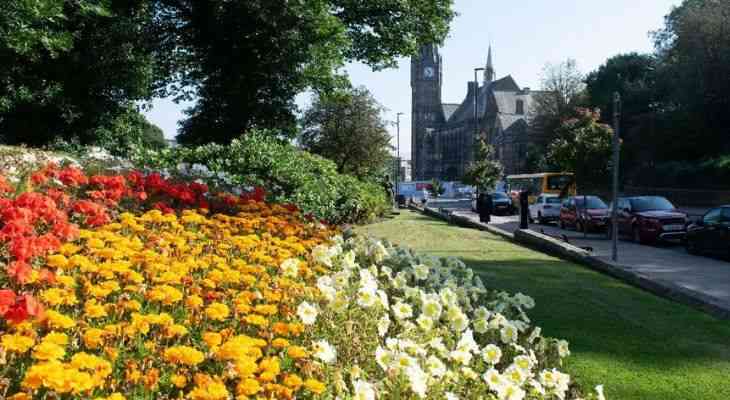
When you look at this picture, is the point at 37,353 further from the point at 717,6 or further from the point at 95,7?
the point at 717,6

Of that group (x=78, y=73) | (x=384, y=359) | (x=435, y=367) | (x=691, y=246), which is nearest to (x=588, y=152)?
(x=691, y=246)

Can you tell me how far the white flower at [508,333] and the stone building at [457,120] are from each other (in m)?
116

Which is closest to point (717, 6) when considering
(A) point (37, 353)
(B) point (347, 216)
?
(B) point (347, 216)

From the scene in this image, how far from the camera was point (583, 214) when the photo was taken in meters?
→ 29.5

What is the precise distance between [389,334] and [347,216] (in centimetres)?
1068

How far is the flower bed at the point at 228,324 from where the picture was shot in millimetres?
3260

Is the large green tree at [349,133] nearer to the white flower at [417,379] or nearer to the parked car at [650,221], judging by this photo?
the parked car at [650,221]

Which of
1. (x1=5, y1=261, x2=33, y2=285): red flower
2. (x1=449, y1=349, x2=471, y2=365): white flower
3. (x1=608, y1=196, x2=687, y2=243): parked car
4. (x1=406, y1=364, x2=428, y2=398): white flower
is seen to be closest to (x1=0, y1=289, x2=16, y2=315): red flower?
(x1=5, y1=261, x2=33, y2=285): red flower

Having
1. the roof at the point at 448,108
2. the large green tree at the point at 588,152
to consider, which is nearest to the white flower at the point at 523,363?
the large green tree at the point at 588,152

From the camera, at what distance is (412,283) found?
257 inches

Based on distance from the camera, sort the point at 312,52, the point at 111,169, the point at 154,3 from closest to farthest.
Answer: the point at 111,169 < the point at 312,52 < the point at 154,3

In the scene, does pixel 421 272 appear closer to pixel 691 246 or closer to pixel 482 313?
pixel 482 313

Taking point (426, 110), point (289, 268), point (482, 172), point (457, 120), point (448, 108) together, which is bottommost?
point (289, 268)

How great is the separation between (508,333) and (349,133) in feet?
141
